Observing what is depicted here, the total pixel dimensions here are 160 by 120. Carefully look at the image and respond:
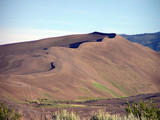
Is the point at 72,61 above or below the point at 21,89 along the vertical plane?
above

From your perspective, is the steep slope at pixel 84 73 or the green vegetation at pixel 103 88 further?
the green vegetation at pixel 103 88

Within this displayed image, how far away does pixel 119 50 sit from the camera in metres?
62.3

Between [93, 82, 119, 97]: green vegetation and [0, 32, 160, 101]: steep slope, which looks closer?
[0, 32, 160, 101]: steep slope

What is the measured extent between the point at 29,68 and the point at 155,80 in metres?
28.6

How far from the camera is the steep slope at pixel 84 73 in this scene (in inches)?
1136

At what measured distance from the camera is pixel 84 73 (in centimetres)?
4009

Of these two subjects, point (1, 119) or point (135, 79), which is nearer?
point (1, 119)

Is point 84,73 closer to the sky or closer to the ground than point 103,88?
closer to the sky

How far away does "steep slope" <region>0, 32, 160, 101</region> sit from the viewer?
94.7 ft

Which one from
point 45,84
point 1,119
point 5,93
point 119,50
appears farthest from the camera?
point 119,50

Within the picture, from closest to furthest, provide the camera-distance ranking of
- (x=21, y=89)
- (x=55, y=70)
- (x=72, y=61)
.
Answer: (x=21, y=89)
(x=55, y=70)
(x=72, y=61)

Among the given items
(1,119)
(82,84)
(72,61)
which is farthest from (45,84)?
(1,119)

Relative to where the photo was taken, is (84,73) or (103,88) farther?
(84,73)

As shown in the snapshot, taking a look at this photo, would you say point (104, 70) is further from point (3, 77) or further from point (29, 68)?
point (3, 77)
